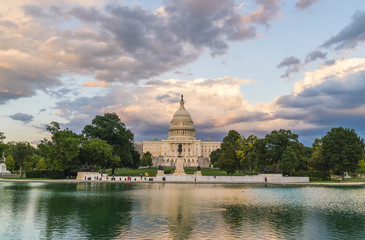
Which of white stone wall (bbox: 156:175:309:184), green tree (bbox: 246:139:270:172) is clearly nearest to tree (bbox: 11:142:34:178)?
white stone wall (bbox: 156:175:309:184)

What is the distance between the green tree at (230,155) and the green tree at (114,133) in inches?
835

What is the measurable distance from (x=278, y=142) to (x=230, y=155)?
1074 cm

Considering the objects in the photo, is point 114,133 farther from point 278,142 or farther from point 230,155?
point 278,142

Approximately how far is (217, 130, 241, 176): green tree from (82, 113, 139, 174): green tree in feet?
69.6

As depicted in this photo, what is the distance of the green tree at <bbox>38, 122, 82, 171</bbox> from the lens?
59906mm

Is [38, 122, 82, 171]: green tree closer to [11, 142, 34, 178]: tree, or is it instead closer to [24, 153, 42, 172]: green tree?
[11, 142, 34, 178]: tree

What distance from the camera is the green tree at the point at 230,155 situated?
234 ft

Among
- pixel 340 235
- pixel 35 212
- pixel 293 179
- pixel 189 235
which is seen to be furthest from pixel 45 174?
pixel 340 235

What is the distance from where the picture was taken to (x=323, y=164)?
6938 centimetres

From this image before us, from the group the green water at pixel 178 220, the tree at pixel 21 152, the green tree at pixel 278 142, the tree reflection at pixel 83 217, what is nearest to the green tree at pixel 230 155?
the green tree at pixel 278 142

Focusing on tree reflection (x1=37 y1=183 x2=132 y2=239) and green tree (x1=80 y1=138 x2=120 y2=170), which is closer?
tree reflection (x1=37 y1=183 x2=132 y2=239)

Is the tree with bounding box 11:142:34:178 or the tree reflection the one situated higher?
the tree with bounding box 11:142:34:178

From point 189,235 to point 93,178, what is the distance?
47.1 metres

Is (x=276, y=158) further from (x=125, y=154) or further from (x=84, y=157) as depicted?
(x=84, y=157)
